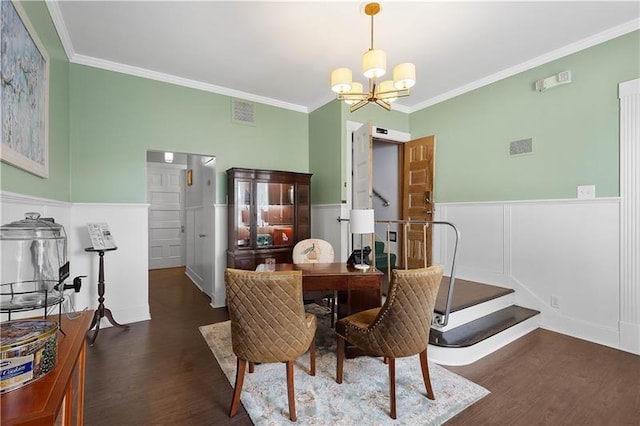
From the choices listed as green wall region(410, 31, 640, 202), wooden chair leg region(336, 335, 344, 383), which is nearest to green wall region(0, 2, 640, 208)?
green wall region(410, 31, 640, 202)

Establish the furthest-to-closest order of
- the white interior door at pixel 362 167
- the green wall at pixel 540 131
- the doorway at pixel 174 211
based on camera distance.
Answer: the doorway at pixel 174 211, the white interior door at pixel 362 167, the green wall at pixel 540 131

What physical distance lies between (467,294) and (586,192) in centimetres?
163

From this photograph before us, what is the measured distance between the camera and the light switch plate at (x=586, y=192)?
118 inches

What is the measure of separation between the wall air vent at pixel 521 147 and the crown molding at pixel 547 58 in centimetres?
85

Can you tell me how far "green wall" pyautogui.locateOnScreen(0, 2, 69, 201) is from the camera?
1734 millimetres

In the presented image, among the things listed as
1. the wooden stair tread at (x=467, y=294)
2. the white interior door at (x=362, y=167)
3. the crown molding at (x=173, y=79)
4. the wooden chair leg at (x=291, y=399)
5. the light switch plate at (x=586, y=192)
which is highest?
A: the crown molding at (x=173, y=79)

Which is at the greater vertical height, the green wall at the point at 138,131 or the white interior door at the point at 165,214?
the green wall at the point at 138,131

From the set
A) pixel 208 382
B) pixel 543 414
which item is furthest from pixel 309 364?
pixel 543 414

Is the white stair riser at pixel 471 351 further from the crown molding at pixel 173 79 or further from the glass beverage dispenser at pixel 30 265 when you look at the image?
the crown molding at pixel 173 79

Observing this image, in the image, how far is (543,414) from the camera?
6.18 feet

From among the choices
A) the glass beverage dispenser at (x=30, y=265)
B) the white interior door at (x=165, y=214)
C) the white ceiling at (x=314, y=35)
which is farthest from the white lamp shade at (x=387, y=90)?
the white interior door at (x=165, y=214)

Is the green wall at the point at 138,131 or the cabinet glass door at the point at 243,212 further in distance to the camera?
the cabinet glass door at the point at 243,212

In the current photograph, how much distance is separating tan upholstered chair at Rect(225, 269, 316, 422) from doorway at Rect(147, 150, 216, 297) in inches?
146

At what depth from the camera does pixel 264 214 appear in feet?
13.6
